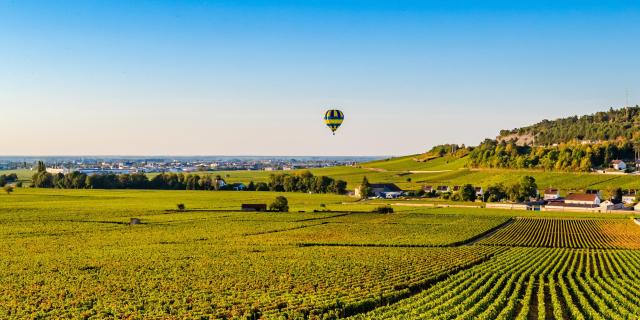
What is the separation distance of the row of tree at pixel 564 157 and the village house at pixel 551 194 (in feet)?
81.4

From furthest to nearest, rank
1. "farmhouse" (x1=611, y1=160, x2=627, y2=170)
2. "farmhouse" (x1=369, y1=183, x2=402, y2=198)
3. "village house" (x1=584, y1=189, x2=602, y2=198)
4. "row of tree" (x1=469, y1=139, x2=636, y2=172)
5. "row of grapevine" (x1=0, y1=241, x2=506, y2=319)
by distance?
Answer: "row of tree" (x1=469, y1=139, x2=636, y2=172) → "farmhouse" (x1=611, y1=160, x2=627, y2=170) → "farmhouse" (x1=369, y1=183, x2=402, y2=198) → "village house" (x1=584, y1=189, x2=602, y2=198) → "row of grapevine" (x1=0, y1=241, x2=506, y2=319)

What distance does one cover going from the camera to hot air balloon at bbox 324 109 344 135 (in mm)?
85312

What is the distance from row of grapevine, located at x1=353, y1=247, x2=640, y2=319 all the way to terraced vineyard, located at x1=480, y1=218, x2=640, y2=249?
45.5ft

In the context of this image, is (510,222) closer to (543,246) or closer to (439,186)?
(543,246)

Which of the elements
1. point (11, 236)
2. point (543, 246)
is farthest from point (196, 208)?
point (543, 246)

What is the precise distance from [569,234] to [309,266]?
134ft

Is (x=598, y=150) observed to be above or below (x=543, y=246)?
above

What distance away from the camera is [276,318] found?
27.1 meters

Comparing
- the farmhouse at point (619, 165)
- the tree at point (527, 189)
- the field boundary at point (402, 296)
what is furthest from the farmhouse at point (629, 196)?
the field boundary at point (402, 296)

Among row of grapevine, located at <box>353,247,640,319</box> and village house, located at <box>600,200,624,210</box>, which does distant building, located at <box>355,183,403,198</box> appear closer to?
village house, located at <box>600,200,624,210</box>

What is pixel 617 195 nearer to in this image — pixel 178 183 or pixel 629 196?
pixel 629 196

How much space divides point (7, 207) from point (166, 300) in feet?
238

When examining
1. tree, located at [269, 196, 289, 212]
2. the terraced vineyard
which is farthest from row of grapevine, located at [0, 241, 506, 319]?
tree, located at [269, 196, 289, 212]

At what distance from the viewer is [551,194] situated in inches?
4938
